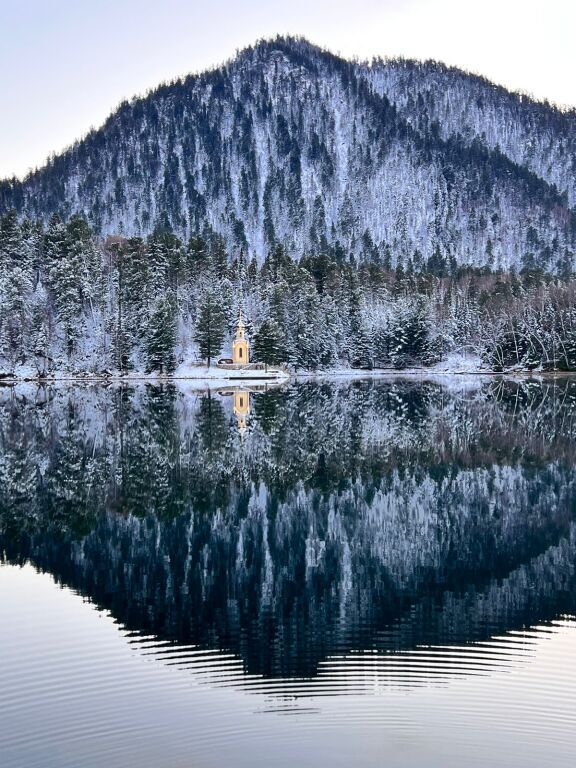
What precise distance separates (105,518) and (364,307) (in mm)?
94877

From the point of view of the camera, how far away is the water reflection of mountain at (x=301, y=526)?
1597 cm

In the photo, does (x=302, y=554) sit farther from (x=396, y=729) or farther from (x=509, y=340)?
(x=509, y=340)

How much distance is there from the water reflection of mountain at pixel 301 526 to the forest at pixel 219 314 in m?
53.0

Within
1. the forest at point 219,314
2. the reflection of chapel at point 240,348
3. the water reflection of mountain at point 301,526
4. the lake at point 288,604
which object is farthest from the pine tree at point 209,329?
the lake at point 288,604

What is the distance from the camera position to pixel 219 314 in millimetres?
102750

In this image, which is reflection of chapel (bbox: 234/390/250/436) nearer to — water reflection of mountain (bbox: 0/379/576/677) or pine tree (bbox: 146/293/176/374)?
water reflection of mountain (bbox: 0/379/576/677)

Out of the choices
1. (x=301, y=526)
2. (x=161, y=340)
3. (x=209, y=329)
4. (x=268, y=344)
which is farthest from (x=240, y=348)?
(x=301, y=526)

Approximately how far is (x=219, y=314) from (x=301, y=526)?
80.1 meters

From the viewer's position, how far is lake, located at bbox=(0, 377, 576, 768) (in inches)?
437

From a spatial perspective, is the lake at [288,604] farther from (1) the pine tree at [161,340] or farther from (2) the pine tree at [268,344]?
(2) the pine tree at [268,344]

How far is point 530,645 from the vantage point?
14547mm

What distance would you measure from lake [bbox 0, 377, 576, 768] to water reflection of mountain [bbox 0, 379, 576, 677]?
9 cm

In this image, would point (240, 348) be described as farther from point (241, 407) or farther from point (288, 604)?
point (288, 604)

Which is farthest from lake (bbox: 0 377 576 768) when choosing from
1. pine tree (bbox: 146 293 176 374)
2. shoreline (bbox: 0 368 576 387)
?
shoreline (bbox: 0 368 576 387)
